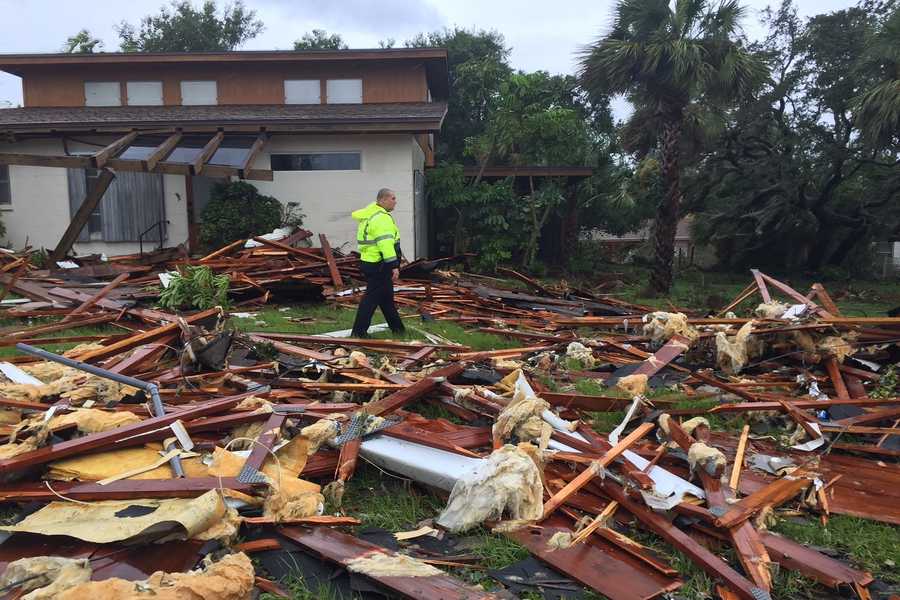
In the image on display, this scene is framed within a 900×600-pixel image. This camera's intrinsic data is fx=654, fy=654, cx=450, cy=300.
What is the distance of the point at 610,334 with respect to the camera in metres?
7.88

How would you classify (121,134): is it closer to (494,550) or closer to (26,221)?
(26,221)

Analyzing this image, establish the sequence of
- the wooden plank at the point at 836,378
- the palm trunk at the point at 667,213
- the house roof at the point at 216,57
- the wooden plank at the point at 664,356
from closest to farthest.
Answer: the wooden plank at the point at 836,378 < the wooden plank at the point at 664,356 < the palm trunk at the point at 667,213 < the house roof at the point at 216,57

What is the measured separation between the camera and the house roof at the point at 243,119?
47.9 feet

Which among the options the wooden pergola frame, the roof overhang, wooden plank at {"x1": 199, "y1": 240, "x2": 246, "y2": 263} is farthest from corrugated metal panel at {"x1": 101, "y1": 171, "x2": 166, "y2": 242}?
wooden plank at {"x1": 199, "y1": 240, "x2": 246, "y2": 263}

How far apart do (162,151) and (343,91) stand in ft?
24.2

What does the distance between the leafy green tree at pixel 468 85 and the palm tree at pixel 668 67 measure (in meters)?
10.5

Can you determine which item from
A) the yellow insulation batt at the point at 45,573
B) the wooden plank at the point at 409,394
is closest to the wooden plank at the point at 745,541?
the wooden plank at the point at 409,394

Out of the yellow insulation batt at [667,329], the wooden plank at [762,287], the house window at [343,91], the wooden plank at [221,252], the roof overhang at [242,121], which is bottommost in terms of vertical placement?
the yellow insulation batt at [667,329]

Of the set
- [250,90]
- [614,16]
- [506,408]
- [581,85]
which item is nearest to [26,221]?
[250,90]

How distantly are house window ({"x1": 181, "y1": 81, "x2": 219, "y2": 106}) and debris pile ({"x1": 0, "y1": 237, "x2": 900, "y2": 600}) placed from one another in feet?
47.5

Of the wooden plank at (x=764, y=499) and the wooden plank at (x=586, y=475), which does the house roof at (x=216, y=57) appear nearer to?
the wooden plank at (x=586, y=475)

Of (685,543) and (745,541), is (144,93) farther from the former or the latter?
(745,541)

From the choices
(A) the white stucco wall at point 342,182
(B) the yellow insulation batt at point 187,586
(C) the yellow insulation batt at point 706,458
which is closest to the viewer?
(B) the yellow insulation batt at point 187,586

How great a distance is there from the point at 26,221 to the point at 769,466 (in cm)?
1740
